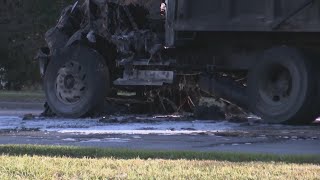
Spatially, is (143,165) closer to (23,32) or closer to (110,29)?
(110,29)

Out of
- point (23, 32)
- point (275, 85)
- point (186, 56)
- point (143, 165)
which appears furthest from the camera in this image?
point (23, 32)

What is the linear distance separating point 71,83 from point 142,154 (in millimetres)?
7000

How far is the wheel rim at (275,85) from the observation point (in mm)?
Result: 12398

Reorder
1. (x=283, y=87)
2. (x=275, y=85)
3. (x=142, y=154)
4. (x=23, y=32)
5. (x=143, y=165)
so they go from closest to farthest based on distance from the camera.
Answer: (x=143, y=165) < (x=142, y=154) < (x=283, y=87) < (x=275, y=85) < (x=23, y=32)

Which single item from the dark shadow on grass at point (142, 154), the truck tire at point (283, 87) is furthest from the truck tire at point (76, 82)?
the dark shadow on grass at point (142, 154)

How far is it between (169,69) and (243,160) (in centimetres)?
676

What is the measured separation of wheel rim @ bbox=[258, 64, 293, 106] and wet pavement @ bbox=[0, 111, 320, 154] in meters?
0.50

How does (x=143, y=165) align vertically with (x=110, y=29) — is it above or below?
below

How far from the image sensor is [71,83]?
1438 centimetres

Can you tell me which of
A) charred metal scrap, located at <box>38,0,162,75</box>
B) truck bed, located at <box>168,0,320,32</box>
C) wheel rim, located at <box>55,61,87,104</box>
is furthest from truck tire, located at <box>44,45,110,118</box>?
truck bed, located at <box>168,0,320,32</box>

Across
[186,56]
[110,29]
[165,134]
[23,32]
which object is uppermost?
[23,32]

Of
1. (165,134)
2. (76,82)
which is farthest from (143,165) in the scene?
(76,82)

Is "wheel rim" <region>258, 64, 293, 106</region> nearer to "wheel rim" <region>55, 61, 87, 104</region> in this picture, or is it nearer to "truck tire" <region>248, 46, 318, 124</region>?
"truck tire" <region>248, 46, 318, 124</region>

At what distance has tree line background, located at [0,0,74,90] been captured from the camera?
3225 cm
